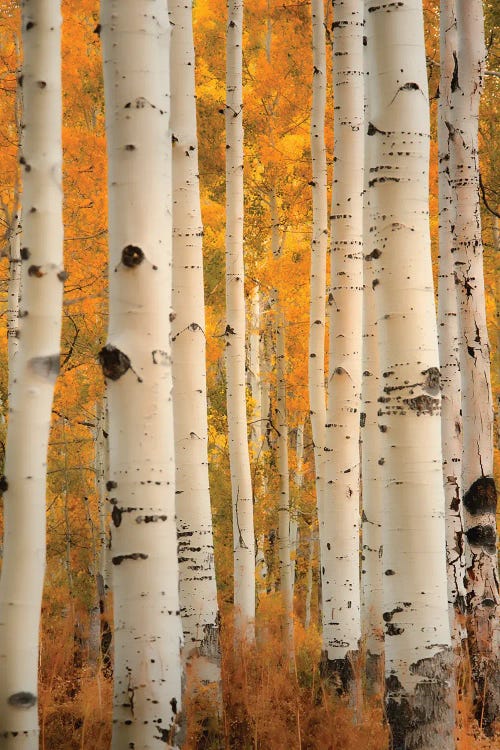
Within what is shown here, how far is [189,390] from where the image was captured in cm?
522

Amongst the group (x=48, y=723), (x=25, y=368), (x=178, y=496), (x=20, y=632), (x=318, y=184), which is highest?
(x=318, y=184)

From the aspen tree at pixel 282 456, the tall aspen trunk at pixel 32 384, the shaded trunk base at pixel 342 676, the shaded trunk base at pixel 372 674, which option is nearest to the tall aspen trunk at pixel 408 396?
the tall aspen trunk at pixel 32 384

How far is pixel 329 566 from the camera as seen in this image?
20.6 feet

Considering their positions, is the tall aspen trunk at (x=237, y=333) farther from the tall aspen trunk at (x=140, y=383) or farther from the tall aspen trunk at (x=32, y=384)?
the tall aspen trunk at (x=140, y=383)

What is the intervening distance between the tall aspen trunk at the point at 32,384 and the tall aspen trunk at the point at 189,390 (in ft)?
4.60

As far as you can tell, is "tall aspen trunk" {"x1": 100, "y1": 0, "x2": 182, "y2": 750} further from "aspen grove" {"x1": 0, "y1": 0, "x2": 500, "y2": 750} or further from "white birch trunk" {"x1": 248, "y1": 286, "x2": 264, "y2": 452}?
"white birch trunk" {"x1": 248, "y1": 286, "x2": 264, "y2": 452}

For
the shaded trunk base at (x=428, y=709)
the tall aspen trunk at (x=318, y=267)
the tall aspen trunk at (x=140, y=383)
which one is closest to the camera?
the tall aspen trunk at (x=140, y=383)

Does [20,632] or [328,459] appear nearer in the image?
[20,632]

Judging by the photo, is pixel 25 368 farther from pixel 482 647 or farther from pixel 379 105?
pixel 482 647

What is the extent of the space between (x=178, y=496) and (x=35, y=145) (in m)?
2.29

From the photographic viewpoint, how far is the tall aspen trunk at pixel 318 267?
8391 millimetres

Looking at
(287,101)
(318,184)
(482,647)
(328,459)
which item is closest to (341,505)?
(328,459)

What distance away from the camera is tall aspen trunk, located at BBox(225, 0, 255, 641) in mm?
8070

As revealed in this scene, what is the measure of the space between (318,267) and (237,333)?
114cm
